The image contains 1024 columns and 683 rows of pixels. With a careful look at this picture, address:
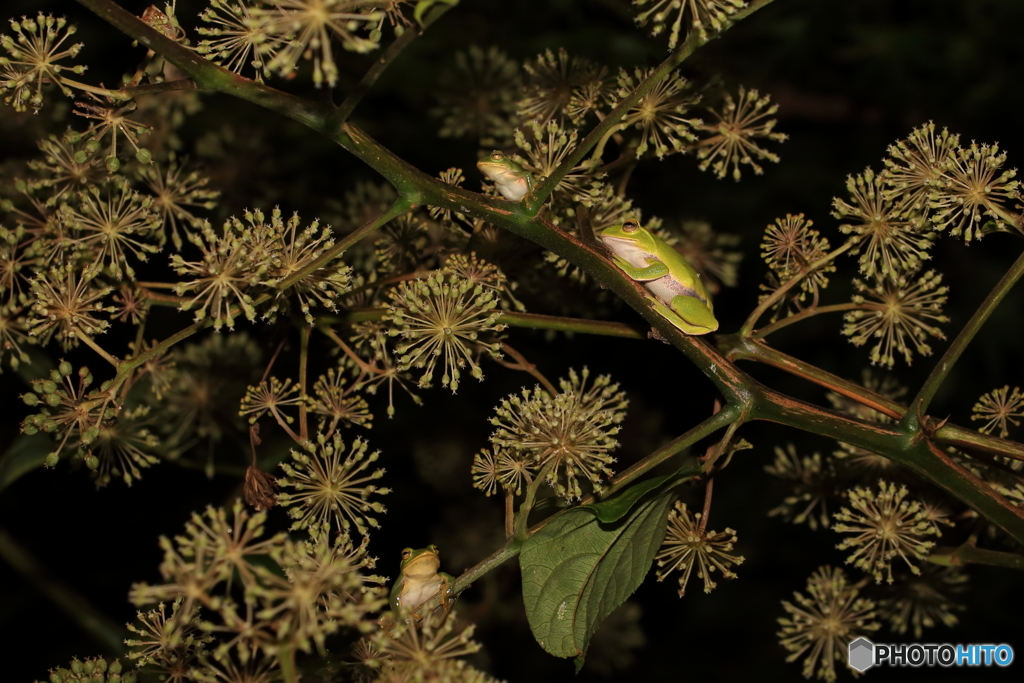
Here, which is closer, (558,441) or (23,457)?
(558,441)

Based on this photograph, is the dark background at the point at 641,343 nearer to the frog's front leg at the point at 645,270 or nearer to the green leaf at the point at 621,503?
the frog's front leg at the point at 645,270

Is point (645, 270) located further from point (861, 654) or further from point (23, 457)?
point (23, 457)

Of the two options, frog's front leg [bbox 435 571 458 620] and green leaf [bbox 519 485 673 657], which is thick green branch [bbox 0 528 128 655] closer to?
frog's front leg [bbox 435 571 458 620]

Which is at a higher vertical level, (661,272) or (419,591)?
(661,272)

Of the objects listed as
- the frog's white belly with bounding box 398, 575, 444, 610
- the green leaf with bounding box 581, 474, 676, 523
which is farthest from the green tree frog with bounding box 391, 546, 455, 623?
the green leaf with bounding box 581, 474, 676, 523

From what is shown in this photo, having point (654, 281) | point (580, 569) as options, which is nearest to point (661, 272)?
point (654, 281)

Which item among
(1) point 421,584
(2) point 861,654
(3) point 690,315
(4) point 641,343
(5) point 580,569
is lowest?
(1) point 421,584

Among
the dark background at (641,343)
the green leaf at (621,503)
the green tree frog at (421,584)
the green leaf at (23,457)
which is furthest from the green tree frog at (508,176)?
the dark background at (641,343)
